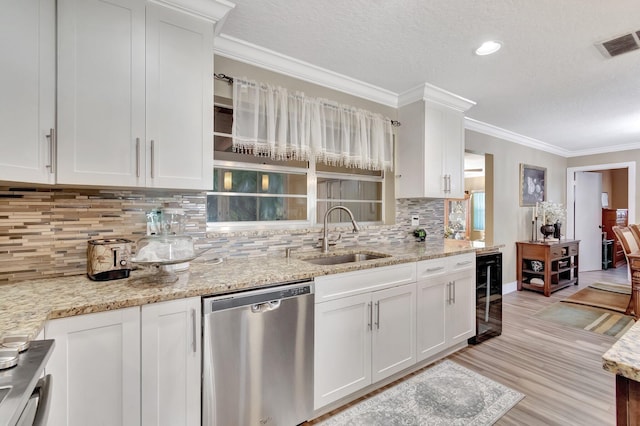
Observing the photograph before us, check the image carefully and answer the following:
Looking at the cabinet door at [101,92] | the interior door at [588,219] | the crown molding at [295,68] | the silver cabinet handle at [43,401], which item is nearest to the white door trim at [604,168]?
the interior door at [588,219]

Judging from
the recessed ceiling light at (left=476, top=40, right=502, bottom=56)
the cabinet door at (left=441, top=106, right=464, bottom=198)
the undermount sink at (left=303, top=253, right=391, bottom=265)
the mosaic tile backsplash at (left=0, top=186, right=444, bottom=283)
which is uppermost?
the recessed ceiling light at (left=476, top=40, right=502, bottom=56)

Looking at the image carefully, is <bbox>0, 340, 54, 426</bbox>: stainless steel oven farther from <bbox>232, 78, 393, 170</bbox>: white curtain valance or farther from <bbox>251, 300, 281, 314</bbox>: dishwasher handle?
<bbox>232, 78, 393, 170</bbox>: white curtain valance

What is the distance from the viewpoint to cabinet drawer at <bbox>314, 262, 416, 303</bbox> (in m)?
Result: 1.83

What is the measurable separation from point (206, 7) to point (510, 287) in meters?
5.31

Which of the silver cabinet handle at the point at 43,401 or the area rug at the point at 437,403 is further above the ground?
the silver cabinet handle at the point at 43,401

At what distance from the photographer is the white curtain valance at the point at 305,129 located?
87.0 inches

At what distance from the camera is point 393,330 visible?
7.16 feet

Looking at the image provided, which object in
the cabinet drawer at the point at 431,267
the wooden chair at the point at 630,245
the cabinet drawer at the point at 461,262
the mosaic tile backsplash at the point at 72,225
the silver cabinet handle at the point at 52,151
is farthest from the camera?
the wooden chair at the point at 630,245

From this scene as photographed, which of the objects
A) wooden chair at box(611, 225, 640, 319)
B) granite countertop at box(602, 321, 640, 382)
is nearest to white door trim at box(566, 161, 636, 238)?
wooden chair at box(611, 225, 640, 319)

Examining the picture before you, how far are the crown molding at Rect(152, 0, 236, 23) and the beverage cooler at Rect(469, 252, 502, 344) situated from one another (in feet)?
9.45

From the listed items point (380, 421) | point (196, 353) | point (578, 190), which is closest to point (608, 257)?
point (578, 190)

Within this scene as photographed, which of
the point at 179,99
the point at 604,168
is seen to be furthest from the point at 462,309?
the point at 604,168

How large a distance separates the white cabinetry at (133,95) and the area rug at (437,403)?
1.76 metres

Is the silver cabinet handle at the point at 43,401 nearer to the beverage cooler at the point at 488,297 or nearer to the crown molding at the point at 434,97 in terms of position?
the beverage cooler at the point at 488,297
